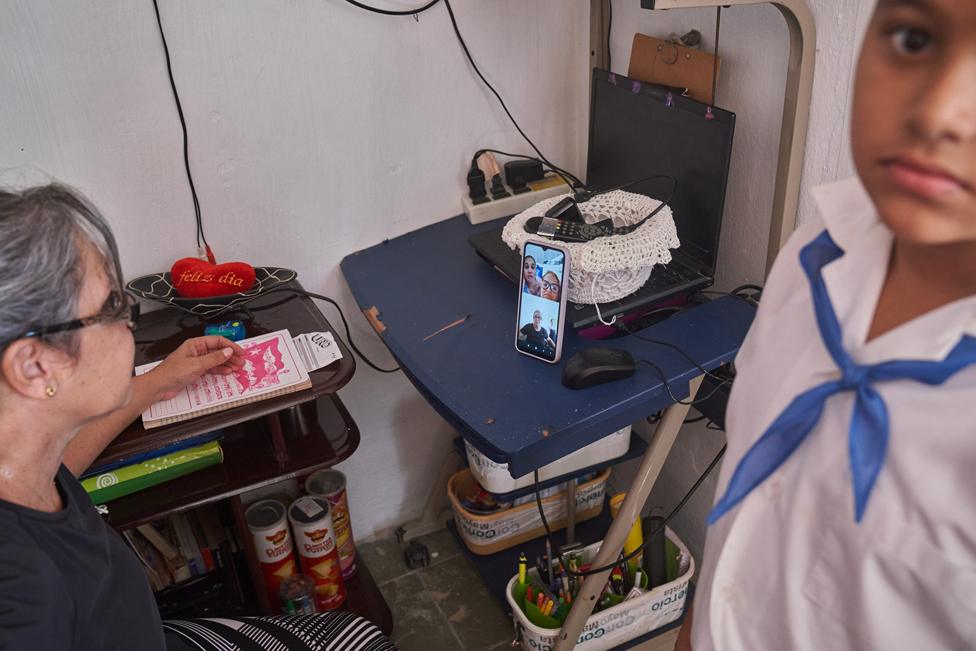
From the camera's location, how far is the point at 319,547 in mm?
1706

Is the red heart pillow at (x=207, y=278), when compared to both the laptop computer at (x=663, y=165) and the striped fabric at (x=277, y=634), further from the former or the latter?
the striped fabric at (x=277, y=634)

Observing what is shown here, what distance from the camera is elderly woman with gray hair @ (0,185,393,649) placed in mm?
853

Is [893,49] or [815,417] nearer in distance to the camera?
[893,49]

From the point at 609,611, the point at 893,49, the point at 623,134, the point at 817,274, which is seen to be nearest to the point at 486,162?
the point at 623,134

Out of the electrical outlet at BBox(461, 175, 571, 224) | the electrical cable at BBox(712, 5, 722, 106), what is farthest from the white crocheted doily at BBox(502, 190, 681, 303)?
the electrical outlet at BBox(461, 175, 571, 224)

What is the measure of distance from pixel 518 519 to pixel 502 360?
683 millimetres

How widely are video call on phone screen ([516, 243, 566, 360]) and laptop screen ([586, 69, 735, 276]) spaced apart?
308mm

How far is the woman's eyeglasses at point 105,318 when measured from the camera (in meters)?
0.88

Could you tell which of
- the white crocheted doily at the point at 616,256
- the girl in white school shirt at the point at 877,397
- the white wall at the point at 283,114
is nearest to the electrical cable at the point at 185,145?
the white wall at the point at 283,114

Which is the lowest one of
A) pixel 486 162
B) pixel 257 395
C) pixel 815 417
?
pixel 257 395

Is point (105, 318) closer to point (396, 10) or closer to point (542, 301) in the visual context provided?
point (542, 301)

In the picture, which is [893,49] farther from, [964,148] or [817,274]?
[817,274]

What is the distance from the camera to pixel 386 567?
2018 millimetres

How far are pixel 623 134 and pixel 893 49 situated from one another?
1043mm
